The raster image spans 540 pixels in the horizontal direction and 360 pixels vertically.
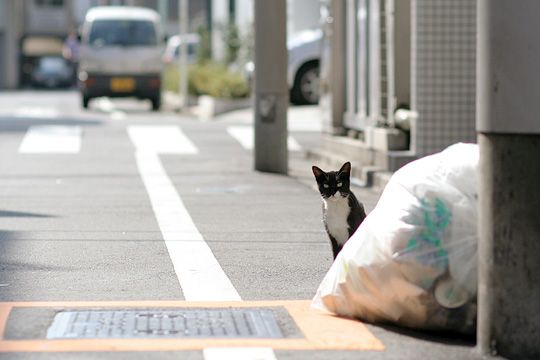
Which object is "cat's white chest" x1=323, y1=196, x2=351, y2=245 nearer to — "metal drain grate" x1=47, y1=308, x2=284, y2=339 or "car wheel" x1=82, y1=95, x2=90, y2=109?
"metal drain grate" x1=47, y1=308, x2=284, y2=339

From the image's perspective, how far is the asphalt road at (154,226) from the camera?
7.18 meters

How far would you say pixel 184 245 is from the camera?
928 centimetres

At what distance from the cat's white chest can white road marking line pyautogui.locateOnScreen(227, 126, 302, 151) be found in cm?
1000

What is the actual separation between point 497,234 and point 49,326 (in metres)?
1.98

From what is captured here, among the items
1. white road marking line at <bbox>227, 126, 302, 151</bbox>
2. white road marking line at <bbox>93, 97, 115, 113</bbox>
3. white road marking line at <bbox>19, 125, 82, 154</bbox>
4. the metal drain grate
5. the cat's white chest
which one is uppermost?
the cat's white chest

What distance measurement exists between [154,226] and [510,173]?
17.0 feet

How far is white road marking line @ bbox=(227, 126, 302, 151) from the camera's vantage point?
18984 mm

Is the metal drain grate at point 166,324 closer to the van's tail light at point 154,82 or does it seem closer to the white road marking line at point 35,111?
the white road marking line at point 35,111

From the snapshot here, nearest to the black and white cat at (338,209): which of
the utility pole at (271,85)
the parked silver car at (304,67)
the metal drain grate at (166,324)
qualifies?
the metal drain grate at (166,324)

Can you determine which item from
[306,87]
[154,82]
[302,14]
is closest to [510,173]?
[306,87]

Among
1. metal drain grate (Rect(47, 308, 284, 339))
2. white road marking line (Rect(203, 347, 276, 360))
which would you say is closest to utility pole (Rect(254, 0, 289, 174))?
metal drain grate (Rect(47, 308, 284, 339))

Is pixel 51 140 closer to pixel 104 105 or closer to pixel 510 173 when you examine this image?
pixel 510 173

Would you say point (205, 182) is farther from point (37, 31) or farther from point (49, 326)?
point (37, 31)

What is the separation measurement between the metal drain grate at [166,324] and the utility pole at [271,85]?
→ 868 centimetres
